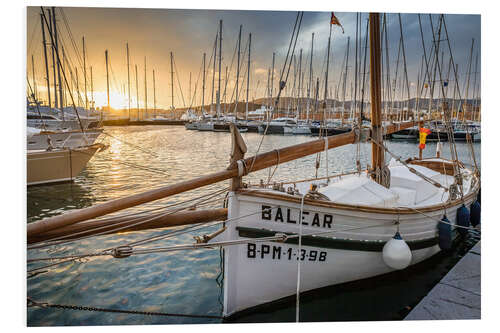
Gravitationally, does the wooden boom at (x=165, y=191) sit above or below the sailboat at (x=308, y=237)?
above

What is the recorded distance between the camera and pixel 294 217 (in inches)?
112

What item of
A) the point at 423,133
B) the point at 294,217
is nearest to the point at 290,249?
the point at 294,217

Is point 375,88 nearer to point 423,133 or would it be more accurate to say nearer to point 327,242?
point 327,242

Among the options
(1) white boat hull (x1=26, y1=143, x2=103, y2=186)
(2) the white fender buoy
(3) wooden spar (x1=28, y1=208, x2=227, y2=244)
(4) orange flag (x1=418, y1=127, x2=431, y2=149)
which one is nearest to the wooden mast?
(2) the white fender buoy

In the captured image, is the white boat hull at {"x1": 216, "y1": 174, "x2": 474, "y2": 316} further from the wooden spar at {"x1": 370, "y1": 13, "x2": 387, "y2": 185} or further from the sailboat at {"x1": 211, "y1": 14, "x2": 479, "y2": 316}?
the wooden spar at {"x1": 370, "y1": 13, "x2": 387, "y2": 185}

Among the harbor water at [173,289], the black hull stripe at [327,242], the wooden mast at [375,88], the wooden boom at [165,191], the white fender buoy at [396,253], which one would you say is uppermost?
the wooden mast at [375,88]

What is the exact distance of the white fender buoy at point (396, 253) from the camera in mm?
3113

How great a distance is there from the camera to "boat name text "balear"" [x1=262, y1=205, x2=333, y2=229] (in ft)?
9.13

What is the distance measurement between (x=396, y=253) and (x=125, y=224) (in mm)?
2471

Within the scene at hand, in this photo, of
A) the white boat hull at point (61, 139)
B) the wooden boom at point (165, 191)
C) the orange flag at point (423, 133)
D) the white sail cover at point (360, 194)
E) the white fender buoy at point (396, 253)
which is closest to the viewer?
the wooden boom at point (165, 191)

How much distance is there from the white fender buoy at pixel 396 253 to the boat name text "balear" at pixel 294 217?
0.70 metres

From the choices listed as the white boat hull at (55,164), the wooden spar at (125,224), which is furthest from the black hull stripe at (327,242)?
the white boat hull at (55,164)

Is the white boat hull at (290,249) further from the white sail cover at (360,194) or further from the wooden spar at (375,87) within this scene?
the wooden spar at (375,87)

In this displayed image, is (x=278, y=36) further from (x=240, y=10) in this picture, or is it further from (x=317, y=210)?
(x=317, y=210)
